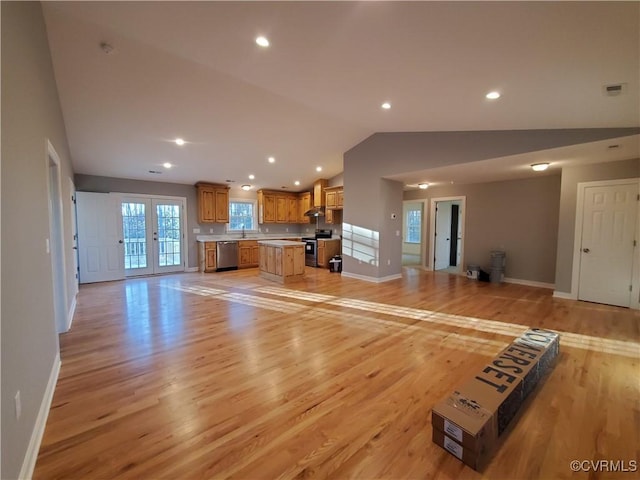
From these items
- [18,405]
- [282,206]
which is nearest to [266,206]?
[282,206]

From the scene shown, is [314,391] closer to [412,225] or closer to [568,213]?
[568,213]

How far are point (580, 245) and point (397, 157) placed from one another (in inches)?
141

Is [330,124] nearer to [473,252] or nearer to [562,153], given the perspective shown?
[562,153]

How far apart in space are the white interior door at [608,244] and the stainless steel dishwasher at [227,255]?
25.6 feet

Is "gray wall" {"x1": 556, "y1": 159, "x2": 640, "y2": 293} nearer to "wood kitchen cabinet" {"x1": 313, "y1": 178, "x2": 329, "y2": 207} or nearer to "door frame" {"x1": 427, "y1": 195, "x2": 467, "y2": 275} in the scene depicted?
"door frame" {"x1": 427, "y1": 195, "x2": 467, "y2": 275}

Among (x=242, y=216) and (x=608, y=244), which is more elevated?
(x=242, y=216)

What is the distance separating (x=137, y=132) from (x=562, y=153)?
6.70 metres

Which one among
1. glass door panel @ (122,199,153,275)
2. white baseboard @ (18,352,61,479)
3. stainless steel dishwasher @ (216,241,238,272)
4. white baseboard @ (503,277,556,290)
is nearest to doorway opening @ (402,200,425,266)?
white baseboard @ (503,277,556,290)

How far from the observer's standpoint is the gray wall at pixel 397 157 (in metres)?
3.88

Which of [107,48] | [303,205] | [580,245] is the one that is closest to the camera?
[107,48]

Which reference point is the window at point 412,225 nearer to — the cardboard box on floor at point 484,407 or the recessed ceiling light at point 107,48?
the cardboard box on floor at point 484,407

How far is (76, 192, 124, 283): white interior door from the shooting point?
6.06 meters

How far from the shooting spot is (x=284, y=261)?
6145 mm

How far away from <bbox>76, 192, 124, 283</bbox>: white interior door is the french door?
325mm
